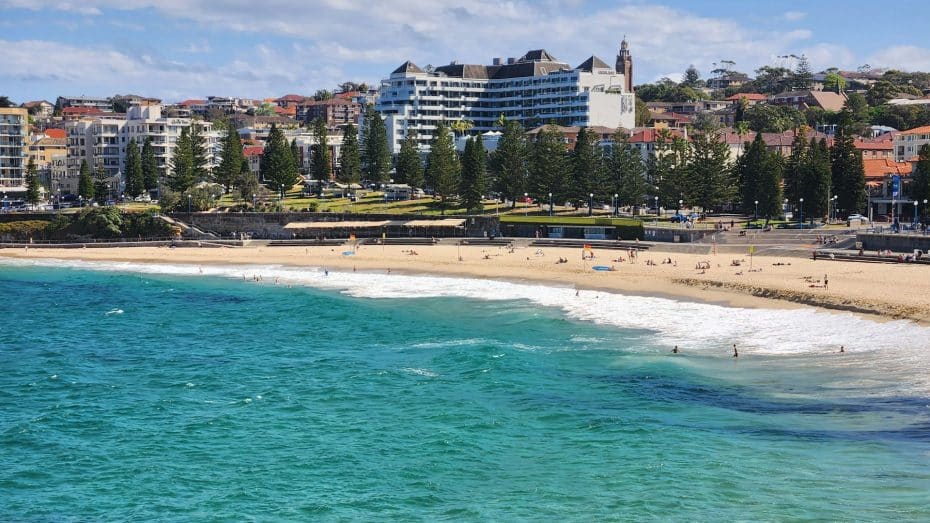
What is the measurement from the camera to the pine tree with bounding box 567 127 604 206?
84375mm

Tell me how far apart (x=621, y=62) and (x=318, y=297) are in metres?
125

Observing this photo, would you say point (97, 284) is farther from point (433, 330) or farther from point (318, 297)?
point (433, 330)

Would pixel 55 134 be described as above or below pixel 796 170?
above

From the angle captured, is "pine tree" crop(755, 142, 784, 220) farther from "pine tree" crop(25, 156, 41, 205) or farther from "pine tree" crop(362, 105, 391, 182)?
"pine tree" crop(25, 156, 41, 205)

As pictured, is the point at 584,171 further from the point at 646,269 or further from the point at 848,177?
the point at 646,269

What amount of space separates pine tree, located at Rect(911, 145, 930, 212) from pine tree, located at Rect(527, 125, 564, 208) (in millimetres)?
27339

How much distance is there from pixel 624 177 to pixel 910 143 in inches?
1253

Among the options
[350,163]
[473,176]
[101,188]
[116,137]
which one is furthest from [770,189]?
[116,137]

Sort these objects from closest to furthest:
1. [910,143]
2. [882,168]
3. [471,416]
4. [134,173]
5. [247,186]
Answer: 1. [471,416]
2. [882,168]
3. [910,143]
4. [247,186]
5. [134,173]

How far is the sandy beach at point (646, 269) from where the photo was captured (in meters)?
46.3

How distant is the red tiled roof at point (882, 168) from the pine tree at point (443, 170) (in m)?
37.2

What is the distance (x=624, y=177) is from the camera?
8381 cm

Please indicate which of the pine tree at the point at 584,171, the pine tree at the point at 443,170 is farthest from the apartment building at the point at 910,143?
the pine tree at the point at 443,170

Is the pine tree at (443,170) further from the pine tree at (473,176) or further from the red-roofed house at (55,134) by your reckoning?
the red-roofed house at (55,134)
